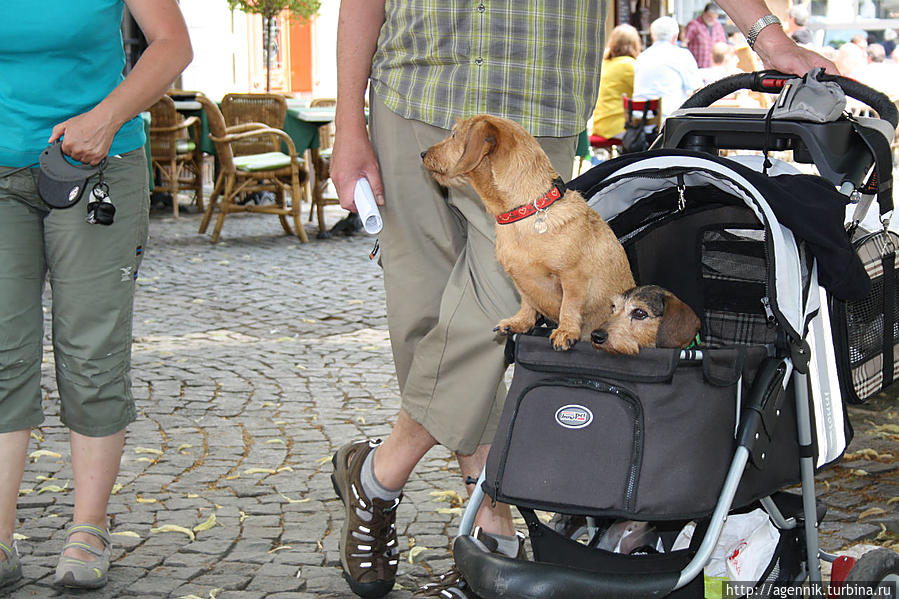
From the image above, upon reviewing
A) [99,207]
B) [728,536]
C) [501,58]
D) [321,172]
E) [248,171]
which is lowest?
[321,172]

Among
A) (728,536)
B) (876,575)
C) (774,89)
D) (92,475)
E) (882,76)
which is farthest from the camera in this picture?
(882,76)

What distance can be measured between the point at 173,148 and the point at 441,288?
904cm

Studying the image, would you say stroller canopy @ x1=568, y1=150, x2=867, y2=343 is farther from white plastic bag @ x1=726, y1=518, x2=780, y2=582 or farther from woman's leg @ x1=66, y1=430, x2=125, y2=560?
woman's leg @ x1=66, y1=430, x2=125, y2=560

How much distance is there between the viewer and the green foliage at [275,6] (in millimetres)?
13562

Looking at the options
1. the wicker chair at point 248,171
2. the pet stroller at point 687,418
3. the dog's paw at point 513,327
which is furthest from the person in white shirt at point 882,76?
the dog's paw at point 513,327

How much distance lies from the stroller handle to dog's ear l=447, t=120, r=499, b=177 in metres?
1.11

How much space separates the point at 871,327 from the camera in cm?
277

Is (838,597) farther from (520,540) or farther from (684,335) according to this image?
(520,540)

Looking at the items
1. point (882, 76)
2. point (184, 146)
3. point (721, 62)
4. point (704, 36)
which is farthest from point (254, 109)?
point (704, 36)

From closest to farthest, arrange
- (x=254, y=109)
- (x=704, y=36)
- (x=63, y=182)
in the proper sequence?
(x=63, y=182) < (x=254, y=109) < (x=704, y=36)

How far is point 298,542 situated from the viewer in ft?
12.0

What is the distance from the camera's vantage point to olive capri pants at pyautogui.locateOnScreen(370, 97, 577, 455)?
289 cm

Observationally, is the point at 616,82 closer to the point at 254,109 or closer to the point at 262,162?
the point at 254,109

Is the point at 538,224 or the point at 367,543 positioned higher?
the point at 538,224
